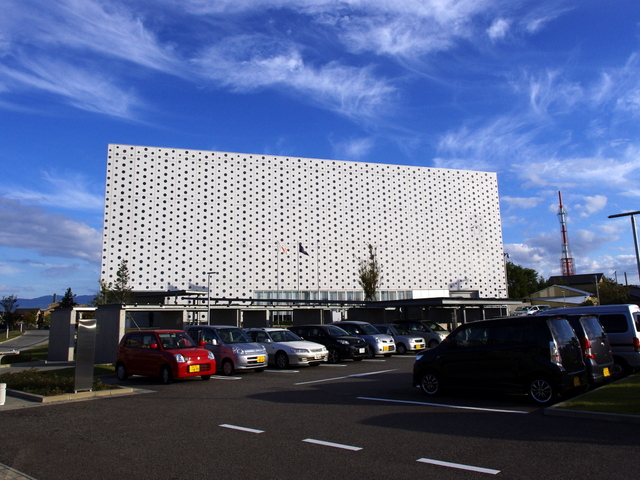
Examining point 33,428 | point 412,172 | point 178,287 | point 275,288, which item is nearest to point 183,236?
point 178,287

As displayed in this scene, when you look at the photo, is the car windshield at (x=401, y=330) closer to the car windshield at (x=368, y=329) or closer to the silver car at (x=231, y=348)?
the car windshield at (x=368, y=329)

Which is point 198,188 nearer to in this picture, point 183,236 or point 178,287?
point 183,236

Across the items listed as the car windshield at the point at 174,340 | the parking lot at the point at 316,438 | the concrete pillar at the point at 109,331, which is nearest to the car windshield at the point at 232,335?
the car windshield at the point at 174,340

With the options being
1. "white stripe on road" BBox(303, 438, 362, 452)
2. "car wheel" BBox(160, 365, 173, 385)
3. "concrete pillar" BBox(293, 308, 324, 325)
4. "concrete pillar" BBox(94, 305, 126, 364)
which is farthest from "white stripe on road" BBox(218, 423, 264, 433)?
"concrete pillar" BBox(293, 308, 324, 325)

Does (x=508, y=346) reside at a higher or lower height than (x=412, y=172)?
lower

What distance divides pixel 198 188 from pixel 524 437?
85.3 m

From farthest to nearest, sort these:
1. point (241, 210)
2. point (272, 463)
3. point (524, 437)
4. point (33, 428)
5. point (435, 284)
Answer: point (435, 284) → point (241, 210) → point (33, 428) → point (524, 437) → point (272, 463)

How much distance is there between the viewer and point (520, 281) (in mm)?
115500

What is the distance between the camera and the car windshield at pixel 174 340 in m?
15.5

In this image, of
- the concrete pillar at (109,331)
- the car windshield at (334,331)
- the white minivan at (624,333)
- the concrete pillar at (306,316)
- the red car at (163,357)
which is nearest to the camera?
the white minivan at (624,333)

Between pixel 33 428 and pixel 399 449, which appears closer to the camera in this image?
pixel 399 449

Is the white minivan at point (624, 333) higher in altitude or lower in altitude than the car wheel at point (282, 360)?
higher

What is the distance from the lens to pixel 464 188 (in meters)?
104

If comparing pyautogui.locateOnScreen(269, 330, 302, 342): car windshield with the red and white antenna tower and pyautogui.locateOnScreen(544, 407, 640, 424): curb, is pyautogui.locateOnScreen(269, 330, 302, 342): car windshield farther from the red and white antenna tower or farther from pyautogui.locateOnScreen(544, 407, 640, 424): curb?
the red and white antenna tower
